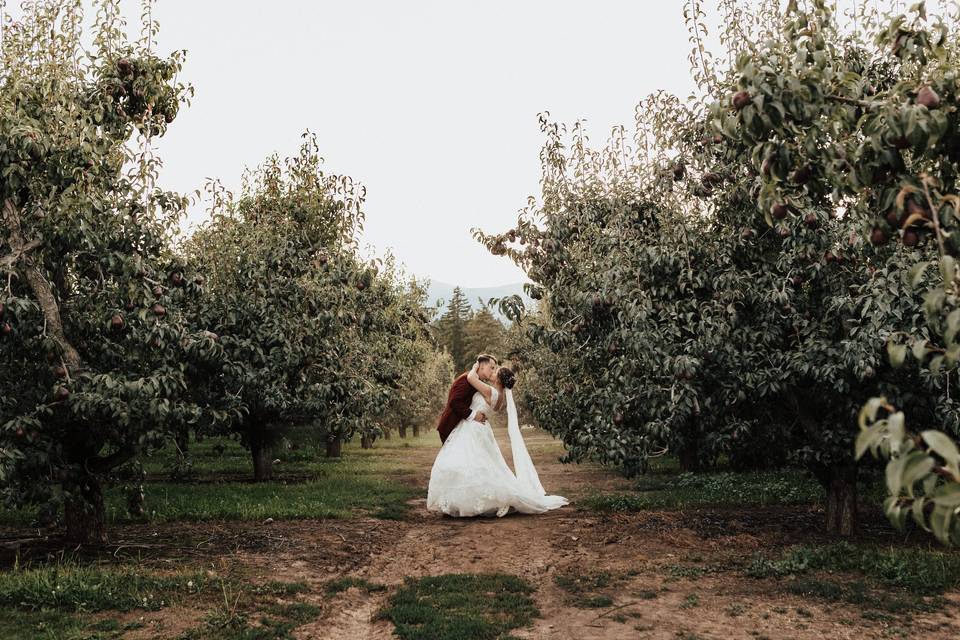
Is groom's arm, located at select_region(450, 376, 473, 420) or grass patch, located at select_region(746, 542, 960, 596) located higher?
groom's arm, located at select_region(450, 376, 473, 420)

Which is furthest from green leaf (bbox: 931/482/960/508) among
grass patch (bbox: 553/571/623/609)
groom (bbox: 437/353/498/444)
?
groom (bbox: 437/353/498/444)

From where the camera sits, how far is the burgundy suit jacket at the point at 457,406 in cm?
1490

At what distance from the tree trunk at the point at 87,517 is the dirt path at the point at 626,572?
3.08 m

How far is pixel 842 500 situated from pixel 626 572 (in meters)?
3.97

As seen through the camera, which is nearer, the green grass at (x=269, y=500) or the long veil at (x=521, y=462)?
the green grass at (x=269, y=500)

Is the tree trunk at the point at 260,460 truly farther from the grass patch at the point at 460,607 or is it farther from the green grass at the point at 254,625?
the green grass at the point at 254,625

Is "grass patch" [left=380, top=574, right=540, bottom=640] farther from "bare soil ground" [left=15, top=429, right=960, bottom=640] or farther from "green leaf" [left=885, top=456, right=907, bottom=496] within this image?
"green leaf" [left=885, top=456, right=907, bottom=496]

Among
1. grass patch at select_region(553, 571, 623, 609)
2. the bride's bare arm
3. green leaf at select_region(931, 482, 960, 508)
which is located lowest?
grass patch at select_region(553, 571, 623, 609)

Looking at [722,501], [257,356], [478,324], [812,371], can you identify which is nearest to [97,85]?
[257,356]

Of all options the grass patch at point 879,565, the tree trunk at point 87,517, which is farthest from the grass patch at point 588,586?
the tree trunk at point 87,517

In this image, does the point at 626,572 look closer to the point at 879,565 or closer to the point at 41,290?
the point at 879,565

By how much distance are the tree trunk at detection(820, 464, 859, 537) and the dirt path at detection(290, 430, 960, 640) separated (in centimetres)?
65

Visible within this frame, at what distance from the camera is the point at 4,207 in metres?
9.32

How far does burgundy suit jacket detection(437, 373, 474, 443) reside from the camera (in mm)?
14898
